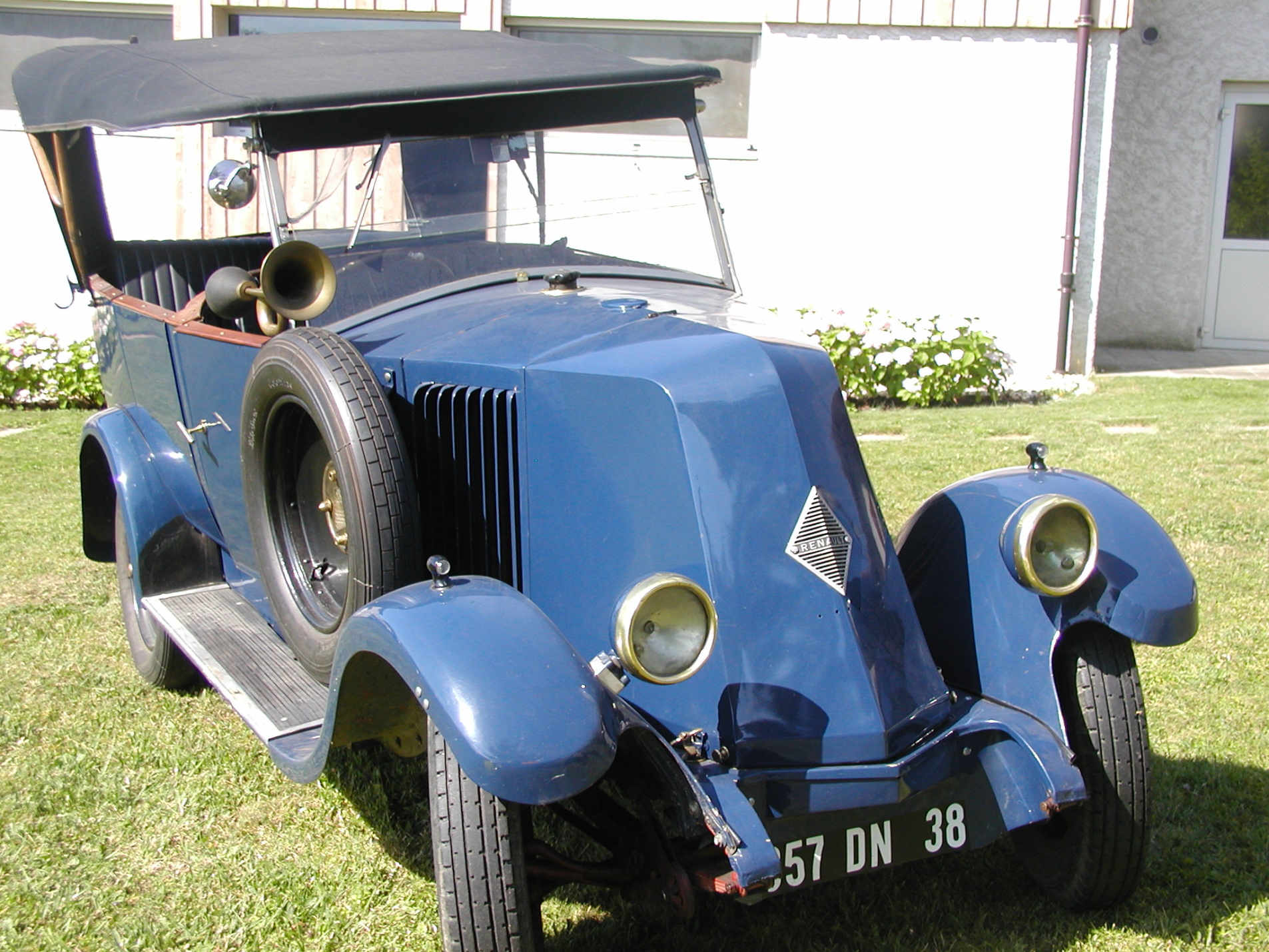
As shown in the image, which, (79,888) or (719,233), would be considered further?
(719,233)

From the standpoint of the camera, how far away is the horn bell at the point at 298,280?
2906mm

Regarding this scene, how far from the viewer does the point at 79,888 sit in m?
2.84

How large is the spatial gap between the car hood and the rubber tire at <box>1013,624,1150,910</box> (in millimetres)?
362

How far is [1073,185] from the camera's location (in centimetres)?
898

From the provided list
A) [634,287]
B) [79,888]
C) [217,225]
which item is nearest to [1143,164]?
[217,225]

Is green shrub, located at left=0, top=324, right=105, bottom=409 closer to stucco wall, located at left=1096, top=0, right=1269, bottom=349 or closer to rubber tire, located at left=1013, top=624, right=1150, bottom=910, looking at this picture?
rubber tire, located at left=1013, top=624, right=1150, bottom=910

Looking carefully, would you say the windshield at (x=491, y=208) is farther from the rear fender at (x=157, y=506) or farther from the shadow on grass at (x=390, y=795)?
the shadow on grass at (x=390, y=795)

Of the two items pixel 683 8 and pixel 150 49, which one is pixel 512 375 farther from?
pixel 683 8

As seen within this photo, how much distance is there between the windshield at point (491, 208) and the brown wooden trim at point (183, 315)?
0.94 feet

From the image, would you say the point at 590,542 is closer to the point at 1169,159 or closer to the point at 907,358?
the point at 907,358

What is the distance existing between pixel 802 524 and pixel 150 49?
2.72m

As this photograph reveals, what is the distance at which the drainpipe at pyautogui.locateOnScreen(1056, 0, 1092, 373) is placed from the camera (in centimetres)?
869

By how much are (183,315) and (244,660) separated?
1.15 meters

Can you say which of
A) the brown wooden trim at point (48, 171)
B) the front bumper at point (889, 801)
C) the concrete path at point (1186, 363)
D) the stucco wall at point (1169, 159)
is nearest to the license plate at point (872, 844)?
the front bumper at point (889, 801)
